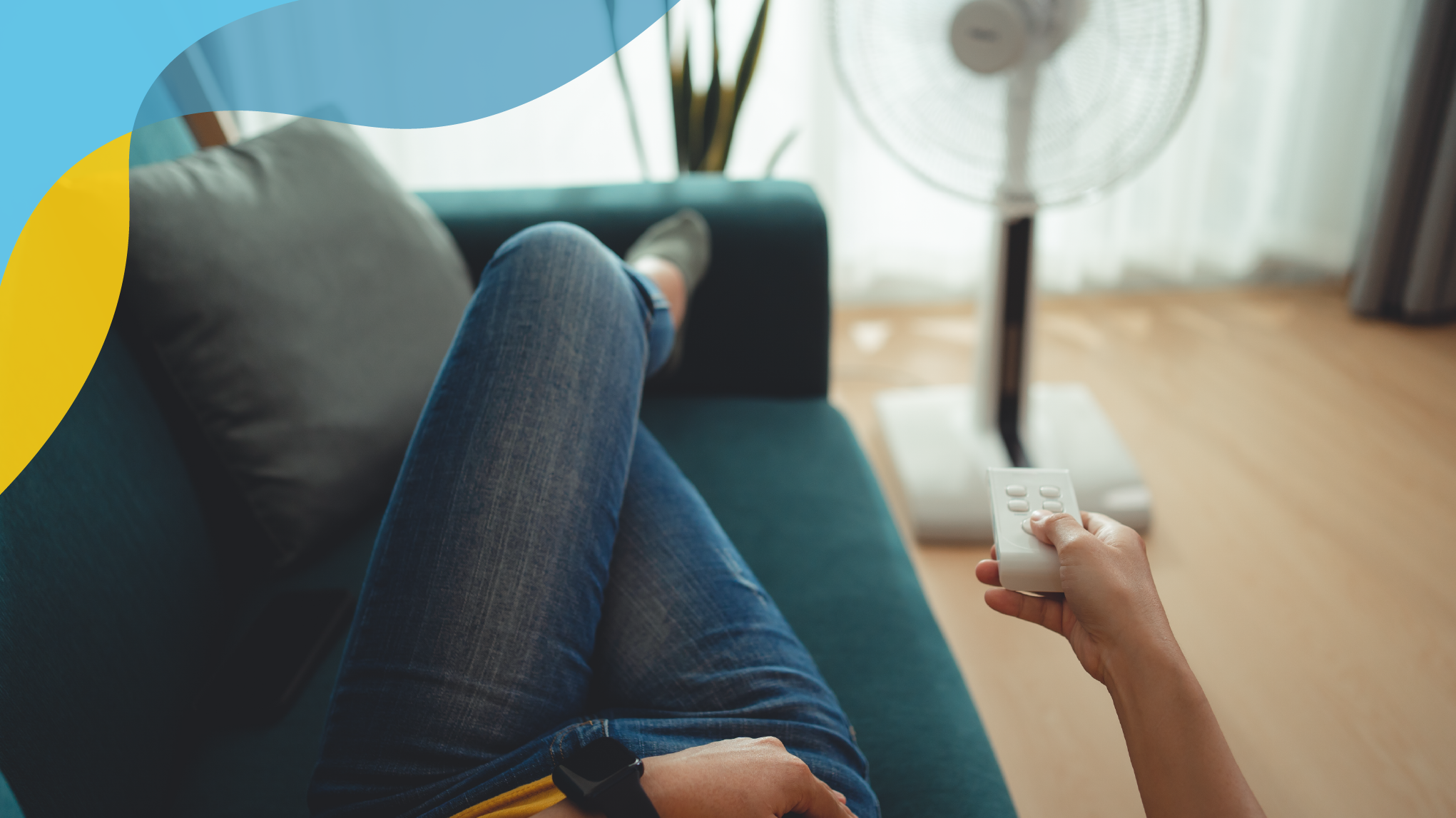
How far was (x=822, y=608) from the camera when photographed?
93 centimetres

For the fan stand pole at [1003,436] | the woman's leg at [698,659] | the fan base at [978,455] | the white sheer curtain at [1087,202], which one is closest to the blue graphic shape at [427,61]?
the woman's leg at [698,659]

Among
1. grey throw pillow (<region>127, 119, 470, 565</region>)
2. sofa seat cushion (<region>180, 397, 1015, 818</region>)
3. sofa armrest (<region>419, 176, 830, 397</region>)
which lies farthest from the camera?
sofa armrest (<region>419, 176, 830, 397</region>)

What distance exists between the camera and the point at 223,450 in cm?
92

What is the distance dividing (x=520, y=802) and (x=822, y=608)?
0.42 metres

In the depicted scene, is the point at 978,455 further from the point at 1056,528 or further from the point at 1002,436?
the point at 1056,528

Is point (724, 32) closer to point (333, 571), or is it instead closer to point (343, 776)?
point (333, 571)

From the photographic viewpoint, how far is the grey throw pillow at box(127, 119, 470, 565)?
0.89 meters

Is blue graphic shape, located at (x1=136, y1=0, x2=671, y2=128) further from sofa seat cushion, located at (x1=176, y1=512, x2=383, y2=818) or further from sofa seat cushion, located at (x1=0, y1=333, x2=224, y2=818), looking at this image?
sofa seat cushion, located at (x1=176, y1=512, x2=383, y2=818)

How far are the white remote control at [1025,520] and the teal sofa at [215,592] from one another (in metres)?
0.24

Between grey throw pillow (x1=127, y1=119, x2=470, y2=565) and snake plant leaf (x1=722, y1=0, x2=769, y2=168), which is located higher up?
snake plant leaf (x1=722, y1=0, x2=769, y2=168)

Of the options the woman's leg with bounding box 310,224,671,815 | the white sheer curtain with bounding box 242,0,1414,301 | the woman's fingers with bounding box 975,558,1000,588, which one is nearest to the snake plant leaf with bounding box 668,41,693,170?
the white sheer curtain with bounding box 242,0,1414,301

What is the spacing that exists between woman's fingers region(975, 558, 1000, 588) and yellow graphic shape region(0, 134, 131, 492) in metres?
0.67

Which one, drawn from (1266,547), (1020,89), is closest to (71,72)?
(1020,89)

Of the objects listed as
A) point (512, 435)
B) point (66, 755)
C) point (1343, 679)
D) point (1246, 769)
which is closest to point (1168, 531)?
point (1343, 679)
